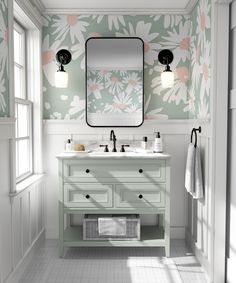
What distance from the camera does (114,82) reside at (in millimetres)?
3875

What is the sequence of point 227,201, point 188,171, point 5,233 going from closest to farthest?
point 5,233
point 227,201
point 188,171

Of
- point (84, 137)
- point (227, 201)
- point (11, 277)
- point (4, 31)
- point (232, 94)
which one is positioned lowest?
point (11, 277)

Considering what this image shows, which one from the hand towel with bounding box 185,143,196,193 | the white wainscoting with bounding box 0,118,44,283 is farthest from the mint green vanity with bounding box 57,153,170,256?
the white wainscoting with bounding box 0,118,44,283

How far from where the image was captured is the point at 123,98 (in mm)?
3893

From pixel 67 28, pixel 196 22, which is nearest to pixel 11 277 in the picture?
pixel 67 28

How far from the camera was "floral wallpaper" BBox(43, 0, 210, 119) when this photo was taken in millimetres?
3879

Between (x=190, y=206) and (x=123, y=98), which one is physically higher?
(x=123, y=98)

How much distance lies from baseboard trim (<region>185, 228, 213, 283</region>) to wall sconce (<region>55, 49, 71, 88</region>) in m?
1.97

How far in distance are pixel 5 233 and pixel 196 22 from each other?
8.24ft

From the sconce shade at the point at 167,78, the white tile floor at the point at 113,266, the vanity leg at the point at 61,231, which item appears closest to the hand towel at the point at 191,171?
the white tile floor at the point at 113,266

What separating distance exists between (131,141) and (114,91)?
0.55 m

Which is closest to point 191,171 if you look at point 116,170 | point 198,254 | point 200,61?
point 116,170

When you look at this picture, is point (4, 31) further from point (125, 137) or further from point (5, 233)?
point (125, 137)

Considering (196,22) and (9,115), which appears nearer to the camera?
(9,115)
